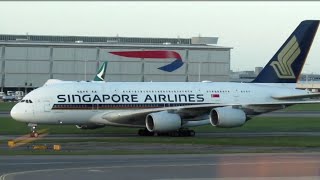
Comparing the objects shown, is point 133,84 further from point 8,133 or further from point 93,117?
point 8,133

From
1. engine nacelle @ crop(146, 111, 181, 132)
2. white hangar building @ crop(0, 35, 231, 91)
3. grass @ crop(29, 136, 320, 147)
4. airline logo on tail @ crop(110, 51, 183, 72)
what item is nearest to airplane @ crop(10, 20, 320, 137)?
engine nacelle @ crop(146, 111, 181, 132)

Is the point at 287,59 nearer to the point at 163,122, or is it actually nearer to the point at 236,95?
the point at 236,95

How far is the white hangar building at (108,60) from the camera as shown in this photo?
465 ft

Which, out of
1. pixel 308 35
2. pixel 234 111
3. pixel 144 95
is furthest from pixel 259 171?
pixel 308 35

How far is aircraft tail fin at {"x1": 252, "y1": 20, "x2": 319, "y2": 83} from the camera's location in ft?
171

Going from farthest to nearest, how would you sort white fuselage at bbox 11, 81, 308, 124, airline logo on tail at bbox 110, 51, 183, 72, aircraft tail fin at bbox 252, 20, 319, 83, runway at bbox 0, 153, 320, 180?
airline logo on tail at bbox 110, 51, 183, 72, aircraft tail fin at bbox 252, 20, 319, 83, white fuselage at bbox 11, 81, 308, 124, runway at bbox 0, 153, 320, 180

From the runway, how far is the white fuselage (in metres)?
15.4

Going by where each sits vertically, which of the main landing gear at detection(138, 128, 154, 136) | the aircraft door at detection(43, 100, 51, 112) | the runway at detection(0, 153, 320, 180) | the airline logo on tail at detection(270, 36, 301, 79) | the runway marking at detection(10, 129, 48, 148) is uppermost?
the airline logo on tail at detection(270, 36, 301, 79)

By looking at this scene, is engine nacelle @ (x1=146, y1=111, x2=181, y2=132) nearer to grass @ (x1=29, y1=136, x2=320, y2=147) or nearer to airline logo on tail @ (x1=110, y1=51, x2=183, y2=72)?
grass @ (x1=29, y1=136, x2=320, y2=147)

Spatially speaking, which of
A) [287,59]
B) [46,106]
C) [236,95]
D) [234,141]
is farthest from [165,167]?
[287,59]

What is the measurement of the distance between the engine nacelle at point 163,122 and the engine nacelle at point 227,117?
91.4 inches

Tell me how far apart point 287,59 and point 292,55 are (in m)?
0.46

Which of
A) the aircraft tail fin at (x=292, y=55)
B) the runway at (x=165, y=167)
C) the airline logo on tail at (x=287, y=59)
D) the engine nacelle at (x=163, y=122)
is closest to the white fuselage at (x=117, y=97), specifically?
the aircraft tail fin at (x=292, y=55)

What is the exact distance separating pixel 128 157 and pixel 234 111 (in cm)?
1599
